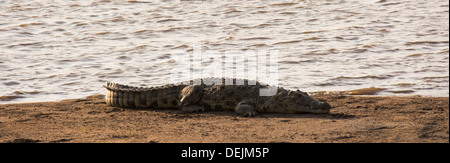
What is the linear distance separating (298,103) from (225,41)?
7.55m

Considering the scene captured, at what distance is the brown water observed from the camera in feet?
32.8

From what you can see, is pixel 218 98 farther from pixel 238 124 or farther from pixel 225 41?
pixel 225 41

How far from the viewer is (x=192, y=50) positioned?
1353 centimetres

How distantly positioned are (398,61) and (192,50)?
16.8ft

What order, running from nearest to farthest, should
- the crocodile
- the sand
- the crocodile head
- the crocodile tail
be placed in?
the sand < the crocodile head < the crocodile < the crocodile tail

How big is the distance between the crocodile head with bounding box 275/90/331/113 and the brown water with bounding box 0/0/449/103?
6.58 ft

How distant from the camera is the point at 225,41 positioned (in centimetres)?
1445

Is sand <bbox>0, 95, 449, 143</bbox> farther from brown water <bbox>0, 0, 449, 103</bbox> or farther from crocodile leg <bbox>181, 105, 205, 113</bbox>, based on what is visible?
brown water <bbox>0, 0, 449, 103</bbox>

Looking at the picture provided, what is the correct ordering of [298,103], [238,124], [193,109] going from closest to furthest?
[238,124] < [298,103] < [193,109]

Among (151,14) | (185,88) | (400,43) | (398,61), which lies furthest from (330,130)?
(151,14)

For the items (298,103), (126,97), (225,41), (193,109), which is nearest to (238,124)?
(298,103)

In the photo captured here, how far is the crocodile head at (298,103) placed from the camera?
6.92m

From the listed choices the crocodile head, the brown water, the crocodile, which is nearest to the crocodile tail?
the crocodile

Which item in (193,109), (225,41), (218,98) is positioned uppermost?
(218,98)
